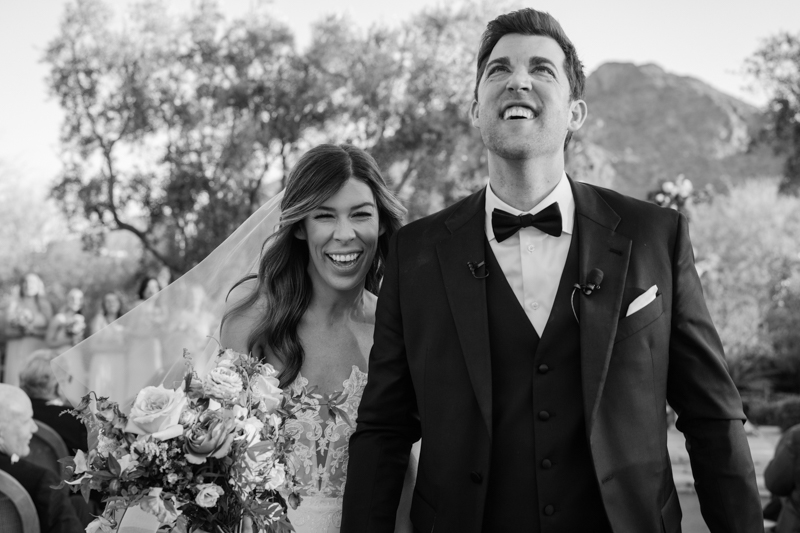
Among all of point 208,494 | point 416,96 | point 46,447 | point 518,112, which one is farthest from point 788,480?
point 416,96

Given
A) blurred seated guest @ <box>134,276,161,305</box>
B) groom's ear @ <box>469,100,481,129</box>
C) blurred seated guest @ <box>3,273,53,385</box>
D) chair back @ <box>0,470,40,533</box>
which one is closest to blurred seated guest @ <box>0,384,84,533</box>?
chair back @ <box>0,470,40,533</box>

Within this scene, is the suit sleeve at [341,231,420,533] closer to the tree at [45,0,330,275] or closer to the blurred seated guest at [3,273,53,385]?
the blurred seated guest at [3,273,53,385]

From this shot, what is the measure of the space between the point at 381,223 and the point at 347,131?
14.6 metres

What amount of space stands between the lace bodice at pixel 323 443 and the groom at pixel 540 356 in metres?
0.81

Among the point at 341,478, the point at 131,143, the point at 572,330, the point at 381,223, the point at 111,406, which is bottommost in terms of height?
the point at 341,478

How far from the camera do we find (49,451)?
507cm

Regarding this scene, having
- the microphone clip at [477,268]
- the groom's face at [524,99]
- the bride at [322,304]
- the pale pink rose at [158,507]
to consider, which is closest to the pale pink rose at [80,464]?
the pale pink rose at [158,507]

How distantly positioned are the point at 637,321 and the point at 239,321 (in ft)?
6.35

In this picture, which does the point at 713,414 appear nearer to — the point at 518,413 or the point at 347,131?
the point at 518,413

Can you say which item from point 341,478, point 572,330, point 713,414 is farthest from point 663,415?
point 341,478

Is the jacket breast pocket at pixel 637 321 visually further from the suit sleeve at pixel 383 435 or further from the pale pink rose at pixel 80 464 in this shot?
the pale pink rose at pixel 80 464

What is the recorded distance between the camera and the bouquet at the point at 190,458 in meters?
2.42

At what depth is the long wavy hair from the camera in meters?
3.61

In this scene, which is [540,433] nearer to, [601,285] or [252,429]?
[601,285]
